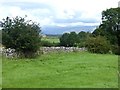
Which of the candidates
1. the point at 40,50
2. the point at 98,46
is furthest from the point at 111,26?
the point at 40,50

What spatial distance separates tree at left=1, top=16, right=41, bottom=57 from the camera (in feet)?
106

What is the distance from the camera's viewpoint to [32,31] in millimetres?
32531

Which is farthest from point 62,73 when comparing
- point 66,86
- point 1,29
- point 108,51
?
point 108,51

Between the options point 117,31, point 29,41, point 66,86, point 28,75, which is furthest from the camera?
point 117,31

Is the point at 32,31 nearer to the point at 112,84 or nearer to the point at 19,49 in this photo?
the point at 19,49

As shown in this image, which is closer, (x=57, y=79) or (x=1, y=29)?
(x=57, y=79)

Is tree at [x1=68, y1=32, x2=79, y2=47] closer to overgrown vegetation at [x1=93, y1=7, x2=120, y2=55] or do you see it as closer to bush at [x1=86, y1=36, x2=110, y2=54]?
overgrown vegetation at [x1=93, y1=7, x2=120, y2=55]

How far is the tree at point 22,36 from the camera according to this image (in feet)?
106

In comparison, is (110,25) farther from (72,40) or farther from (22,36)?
(22,36)

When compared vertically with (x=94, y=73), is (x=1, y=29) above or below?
above

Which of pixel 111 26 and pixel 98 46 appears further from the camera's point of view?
pixel 111 26

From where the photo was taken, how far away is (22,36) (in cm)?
3203

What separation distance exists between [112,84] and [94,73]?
4.01m

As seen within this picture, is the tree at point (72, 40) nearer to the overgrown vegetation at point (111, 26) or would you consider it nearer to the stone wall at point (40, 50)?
the overgrown vegetation at point (111, 26)
